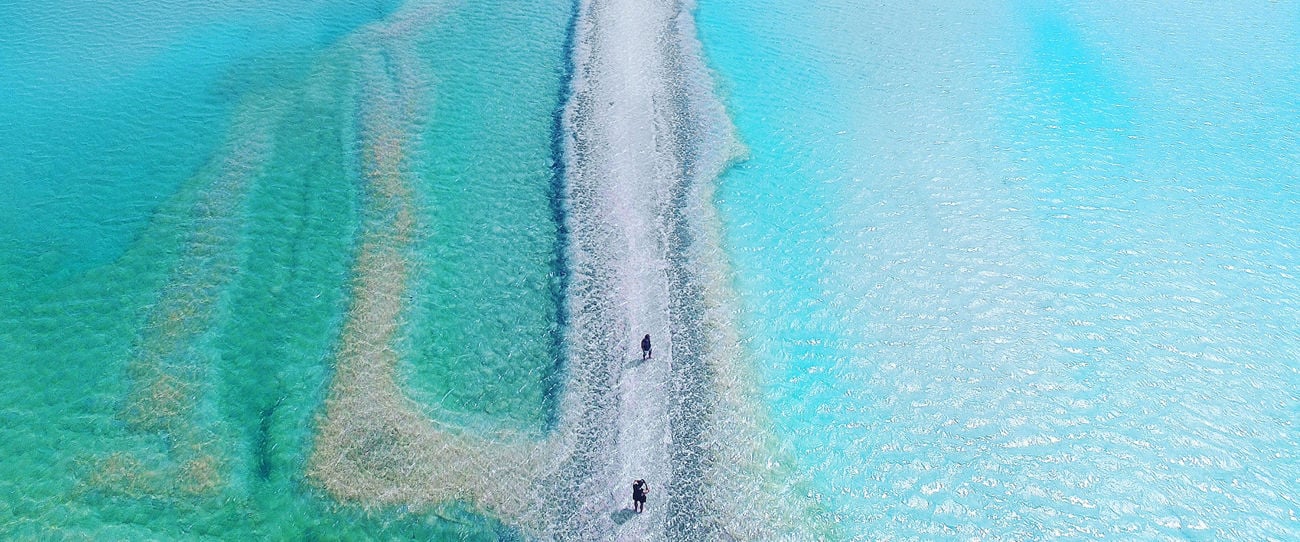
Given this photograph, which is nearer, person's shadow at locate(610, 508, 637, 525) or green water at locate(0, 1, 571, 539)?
person's shadow at locate(610, 508, 637, 525)

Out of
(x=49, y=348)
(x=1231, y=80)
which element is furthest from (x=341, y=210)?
(x=1231, y=80)

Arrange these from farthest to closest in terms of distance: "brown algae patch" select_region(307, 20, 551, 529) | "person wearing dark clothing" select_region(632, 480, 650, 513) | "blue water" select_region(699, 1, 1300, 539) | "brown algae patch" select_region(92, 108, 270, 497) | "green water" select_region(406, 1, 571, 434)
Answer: "green water" select_region(406, 1, 571, 434)
"blue water" select_region(699, 1, 1300, 539)
"brown algae patch" select_region(92, 108, 270, 497)
"brown algae patch" select_region(307, 20, 551, 529)
"person wearing dark clothing" select_region(632, 480, 650, 513)

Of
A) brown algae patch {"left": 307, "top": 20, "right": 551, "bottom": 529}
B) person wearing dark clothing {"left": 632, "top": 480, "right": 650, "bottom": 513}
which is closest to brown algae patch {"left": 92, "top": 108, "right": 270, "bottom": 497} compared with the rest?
brown algae patch {"left": 307, "top": 20, "right": 551, "bottom": 529}

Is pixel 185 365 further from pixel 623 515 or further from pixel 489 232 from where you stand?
pixel 623 515

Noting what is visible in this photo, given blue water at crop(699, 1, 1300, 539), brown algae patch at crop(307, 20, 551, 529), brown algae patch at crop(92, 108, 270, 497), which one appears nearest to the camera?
brown algae patch at crop(307, 20, 551, 529)

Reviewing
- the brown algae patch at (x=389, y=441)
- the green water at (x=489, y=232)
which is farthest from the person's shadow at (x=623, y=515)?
the green water at (x=489, y=232)

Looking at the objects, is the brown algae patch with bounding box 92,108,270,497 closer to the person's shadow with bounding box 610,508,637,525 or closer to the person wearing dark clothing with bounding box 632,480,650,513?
the person's shadow with bounding box 610,508,637,525
